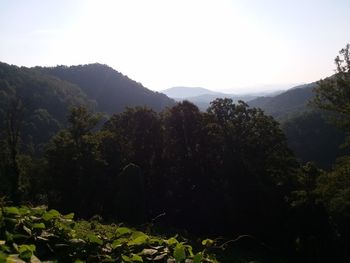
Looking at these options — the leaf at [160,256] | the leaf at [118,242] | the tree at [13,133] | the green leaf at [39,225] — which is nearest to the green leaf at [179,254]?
the leaf at [160,256]

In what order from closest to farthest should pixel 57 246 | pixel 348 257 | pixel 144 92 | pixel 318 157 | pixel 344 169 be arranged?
pixel 57 246
pixel 344 169
pixel 348 257
pixel 318 157
pixel 144 92

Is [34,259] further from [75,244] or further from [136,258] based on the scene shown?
[136,258]

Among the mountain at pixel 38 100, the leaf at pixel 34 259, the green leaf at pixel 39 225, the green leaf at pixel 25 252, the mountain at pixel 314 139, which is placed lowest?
the mountain at pixel 314 139

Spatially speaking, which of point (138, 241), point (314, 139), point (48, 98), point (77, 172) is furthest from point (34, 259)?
point (48, 98)

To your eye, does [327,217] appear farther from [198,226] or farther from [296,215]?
[198,226]

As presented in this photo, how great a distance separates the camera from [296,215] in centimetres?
3438

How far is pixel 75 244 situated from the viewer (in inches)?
187

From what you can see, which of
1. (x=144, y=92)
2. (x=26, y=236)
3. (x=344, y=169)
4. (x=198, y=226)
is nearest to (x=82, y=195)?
(x=198, y=226)

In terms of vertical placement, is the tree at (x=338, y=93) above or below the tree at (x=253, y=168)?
above

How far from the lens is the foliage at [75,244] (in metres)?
4.46

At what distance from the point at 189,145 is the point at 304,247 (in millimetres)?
13326

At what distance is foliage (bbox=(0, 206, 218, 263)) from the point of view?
4.46 m

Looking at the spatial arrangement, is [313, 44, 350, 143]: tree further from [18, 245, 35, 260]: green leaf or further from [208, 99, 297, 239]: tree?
[18, 245, 35, 260]: green leaf

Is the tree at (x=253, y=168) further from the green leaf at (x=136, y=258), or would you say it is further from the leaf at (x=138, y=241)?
the green leaf at (x=136, y=258)
